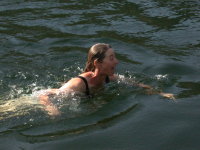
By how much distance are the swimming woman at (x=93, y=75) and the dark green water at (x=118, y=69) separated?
17cm

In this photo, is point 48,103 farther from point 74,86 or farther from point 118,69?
point 118,69

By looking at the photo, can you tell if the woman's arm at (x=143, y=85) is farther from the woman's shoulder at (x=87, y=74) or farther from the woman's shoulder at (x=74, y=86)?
the woman's shoulder at (x=74, y=86)

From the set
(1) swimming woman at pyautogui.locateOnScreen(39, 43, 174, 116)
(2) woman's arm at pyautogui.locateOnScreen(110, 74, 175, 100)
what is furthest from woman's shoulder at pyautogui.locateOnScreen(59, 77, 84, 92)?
(2) woman's arm at pyautogui.locateOnScreen(110, 74, 175, 100)

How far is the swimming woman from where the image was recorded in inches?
264

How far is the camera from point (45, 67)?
8.84 metres

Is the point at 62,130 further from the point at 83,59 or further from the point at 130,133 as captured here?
the point at 83,59

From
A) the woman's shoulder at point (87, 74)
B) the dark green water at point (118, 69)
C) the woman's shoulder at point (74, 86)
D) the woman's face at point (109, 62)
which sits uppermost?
the woman's face at point (109, 62)

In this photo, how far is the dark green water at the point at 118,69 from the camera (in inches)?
225

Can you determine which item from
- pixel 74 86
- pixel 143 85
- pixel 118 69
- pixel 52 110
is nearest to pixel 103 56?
pixel 74 86

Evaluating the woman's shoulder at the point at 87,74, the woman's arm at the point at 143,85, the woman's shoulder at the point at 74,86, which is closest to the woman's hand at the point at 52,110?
the woman's shoulder at the point at 74,86

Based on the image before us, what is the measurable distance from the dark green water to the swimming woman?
170mm

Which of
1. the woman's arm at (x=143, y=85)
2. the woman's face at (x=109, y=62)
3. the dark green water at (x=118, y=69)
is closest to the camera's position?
the dark green water at (x=118, y=69)

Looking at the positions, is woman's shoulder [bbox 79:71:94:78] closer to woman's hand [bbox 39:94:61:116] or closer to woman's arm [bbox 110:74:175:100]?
woman's arm [bbox 110:74:175:100]

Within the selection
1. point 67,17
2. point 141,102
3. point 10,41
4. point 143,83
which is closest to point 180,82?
point 143,83
